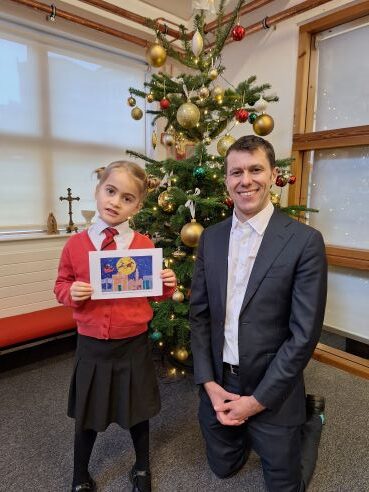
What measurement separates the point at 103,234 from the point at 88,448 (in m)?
0.85

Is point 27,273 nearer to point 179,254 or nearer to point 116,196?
point 179,254

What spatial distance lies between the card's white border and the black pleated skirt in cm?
19

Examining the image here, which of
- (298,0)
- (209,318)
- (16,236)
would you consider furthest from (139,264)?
Result: (298,0)

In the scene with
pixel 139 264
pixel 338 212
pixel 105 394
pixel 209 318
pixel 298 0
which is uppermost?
pixel 298 0

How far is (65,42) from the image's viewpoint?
278 centimetres

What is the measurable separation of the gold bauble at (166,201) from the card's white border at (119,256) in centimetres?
70

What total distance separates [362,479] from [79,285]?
1.49 metres

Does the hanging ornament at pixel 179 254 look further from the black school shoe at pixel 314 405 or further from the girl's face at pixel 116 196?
the black school shoe at pixel 314 405

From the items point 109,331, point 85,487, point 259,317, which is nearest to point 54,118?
point 109,331

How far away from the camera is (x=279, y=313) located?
3.81 ft

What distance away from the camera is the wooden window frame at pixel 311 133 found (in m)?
2.37

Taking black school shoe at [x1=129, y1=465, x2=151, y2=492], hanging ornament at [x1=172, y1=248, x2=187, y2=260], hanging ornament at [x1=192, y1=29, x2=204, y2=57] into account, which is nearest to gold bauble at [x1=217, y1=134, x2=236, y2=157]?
hanging ornament at [x1=192, y1=29, x2=204, y2=57]

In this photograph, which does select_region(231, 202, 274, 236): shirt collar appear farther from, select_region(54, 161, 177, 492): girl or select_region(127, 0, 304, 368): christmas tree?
select_region(127, 0, 304, 368): christmas tree

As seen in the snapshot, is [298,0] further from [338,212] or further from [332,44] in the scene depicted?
[338,212]
